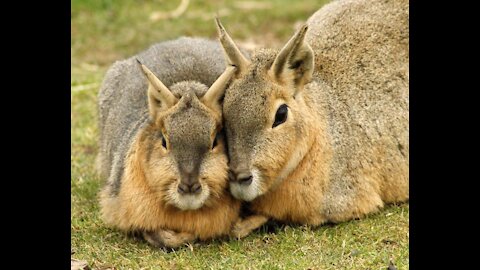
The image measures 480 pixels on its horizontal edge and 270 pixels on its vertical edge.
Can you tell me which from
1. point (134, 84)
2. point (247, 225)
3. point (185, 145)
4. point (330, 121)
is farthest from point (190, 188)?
point (134, 84)

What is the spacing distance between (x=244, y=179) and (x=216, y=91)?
2.04 feet

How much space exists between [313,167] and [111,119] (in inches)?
76.3

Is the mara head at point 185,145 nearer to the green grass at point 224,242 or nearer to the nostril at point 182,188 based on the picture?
the nostril at point 182,188

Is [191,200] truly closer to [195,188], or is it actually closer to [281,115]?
[195,188]

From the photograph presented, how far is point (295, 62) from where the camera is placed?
575 cm

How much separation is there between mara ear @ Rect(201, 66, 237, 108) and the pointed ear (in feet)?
1.04

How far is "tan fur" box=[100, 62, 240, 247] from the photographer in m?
5.25

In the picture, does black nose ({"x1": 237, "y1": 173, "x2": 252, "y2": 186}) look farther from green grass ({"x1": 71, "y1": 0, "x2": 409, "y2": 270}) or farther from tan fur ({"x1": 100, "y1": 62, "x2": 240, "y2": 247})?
green grass ({"x1": 71, "y1": 0, "x2": 409, "y2": 270})

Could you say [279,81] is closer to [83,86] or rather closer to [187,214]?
[187,214]

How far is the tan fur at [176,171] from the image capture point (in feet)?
17.2

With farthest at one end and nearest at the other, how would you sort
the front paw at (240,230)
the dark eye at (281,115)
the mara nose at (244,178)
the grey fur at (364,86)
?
the grey fur at (364,86) < the front paw at (240,230) < the dark eye at (281,115) < the mara nose at (244,178)

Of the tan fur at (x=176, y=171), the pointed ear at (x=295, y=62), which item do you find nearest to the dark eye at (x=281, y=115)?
the pointed ear at (x=295, y=62)

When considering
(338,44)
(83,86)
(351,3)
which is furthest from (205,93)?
(83,86)

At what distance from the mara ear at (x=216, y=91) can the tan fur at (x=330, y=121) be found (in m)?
0.06
